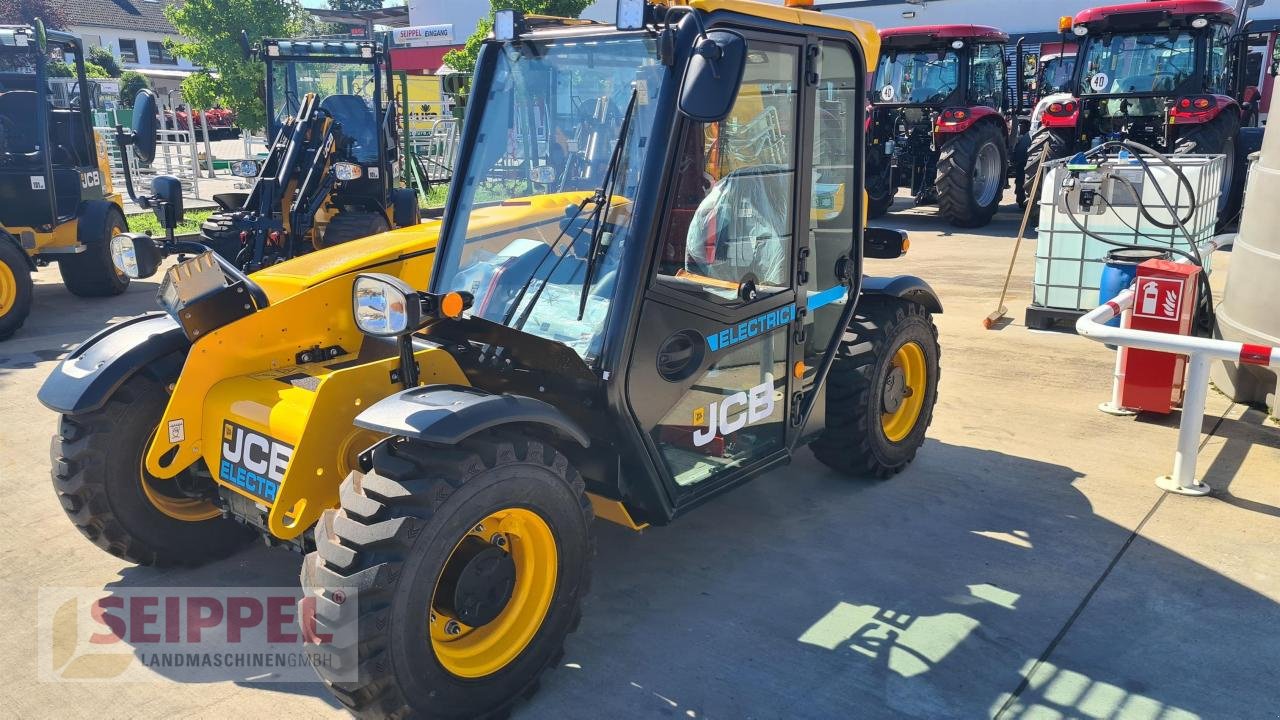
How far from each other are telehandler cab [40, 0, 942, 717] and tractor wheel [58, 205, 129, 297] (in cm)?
634

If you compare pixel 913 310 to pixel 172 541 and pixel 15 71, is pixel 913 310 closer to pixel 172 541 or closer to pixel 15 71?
pixel 172 541

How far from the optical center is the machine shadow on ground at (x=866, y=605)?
10.3 ft

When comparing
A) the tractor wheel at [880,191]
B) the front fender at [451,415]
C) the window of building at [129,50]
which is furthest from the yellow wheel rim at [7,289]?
the window of building at [129,50]

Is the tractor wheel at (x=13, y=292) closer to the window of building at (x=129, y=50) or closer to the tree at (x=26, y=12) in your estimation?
the tree at (x=26, y=12)

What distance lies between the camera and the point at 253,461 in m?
3.30

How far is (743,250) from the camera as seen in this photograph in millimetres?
3635

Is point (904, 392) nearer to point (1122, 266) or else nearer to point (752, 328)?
point (752, 328)

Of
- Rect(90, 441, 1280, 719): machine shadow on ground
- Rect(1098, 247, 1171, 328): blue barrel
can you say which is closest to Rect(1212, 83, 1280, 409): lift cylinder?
Rect(1098, 247, 1171, 328): blue barrel

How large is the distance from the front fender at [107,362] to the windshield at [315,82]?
7.16 metres

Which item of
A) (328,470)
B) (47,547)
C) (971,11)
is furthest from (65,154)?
(971,11)

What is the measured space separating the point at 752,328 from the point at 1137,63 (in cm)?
1126

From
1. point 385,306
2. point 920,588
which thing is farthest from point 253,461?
point 920,588

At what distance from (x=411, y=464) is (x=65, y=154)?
8965 mm

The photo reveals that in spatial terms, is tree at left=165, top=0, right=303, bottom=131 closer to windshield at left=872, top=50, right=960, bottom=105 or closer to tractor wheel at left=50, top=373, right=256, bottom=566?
windshield at left=872, top=50, right=960, bottom=105
